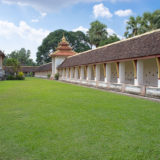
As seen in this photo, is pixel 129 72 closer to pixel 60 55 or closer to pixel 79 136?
pixel 79 136

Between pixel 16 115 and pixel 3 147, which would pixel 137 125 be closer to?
pixel 3 147

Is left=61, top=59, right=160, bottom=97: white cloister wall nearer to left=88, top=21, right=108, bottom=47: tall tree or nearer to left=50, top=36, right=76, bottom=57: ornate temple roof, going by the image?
left=50, top=36, right=76, bottom=57: ornate temple roof

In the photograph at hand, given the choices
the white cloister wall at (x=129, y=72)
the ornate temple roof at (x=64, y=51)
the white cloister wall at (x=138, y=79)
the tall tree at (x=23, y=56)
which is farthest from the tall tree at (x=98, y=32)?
the tall tree at (x=23, y=56)

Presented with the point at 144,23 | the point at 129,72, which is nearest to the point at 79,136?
the point at 129,72

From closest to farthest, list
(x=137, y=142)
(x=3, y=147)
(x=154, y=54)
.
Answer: (x=3, y=147) < (x=137, y=142) < (x=154, y=54)

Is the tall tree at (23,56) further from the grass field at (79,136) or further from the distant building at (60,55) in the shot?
the grass field at (79,136)

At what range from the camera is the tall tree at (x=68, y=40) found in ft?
186

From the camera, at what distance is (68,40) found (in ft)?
188

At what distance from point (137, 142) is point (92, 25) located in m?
45.8

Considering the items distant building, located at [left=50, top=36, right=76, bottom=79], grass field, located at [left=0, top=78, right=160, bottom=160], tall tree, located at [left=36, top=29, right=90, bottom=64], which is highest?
tall tree, located at [left=36, top=29, right=90, bottom=64]

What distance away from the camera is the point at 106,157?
3477mm

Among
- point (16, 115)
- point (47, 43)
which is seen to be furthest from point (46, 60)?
point (16, 115)

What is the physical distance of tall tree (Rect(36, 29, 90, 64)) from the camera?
56.8 meters

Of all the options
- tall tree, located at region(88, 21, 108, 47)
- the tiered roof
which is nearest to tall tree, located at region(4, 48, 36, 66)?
tall tree, located at region(88, 21, 108, 47)
